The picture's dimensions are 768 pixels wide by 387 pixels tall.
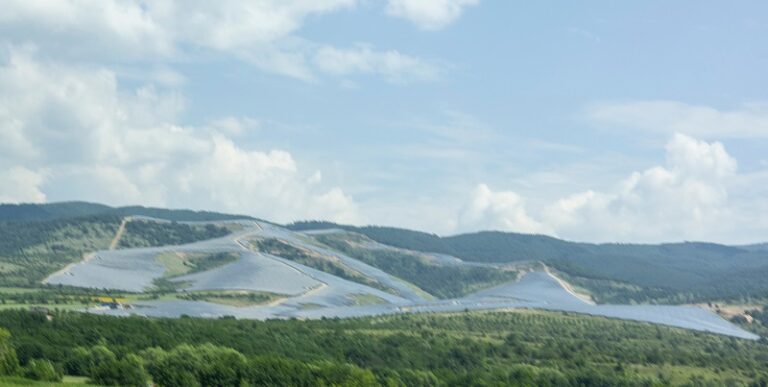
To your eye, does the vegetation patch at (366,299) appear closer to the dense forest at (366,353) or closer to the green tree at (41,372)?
the dense forest at (366,353)

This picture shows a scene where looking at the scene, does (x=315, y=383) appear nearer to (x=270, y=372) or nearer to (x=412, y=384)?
(x=270, y=372)

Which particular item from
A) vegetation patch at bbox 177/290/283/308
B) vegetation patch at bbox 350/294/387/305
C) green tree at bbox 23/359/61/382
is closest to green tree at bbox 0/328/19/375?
green tree at bbox 23/359/61/382

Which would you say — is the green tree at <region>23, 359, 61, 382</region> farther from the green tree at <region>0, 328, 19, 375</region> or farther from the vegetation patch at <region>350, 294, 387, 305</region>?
the vegetation patch at <region>350, 294, 387, 305</region>

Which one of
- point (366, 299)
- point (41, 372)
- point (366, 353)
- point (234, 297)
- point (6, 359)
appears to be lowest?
point (41, 372)

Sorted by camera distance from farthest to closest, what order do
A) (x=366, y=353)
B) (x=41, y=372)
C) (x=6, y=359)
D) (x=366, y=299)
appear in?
(x=366, y=299) < (x=366, y=353) < (x=6, y=359) < (x=41, y=372)

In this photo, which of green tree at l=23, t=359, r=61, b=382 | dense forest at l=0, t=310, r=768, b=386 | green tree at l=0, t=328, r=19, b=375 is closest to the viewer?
green tree at l=23, t=359, r=61, b=382

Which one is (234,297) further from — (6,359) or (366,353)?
(6,359)

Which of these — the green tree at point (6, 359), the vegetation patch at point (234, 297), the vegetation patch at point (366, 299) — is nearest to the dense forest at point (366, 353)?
the green tree at point (6, 359)

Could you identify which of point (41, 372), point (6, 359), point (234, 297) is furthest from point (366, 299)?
point (41, 372)

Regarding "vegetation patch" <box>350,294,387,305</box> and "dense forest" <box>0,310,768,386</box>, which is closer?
"dense forest" <box>0,310,768,386</box>
